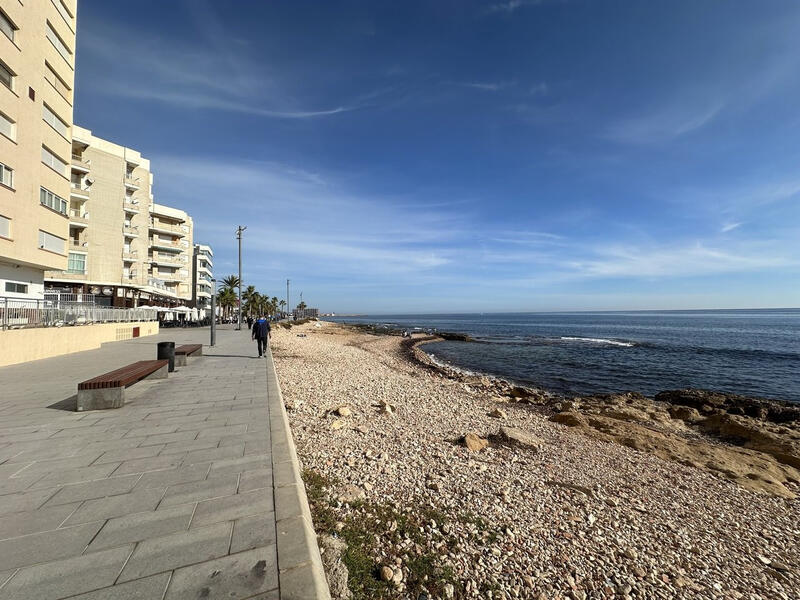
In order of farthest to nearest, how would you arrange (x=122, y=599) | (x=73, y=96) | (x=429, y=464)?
(x=73, y=96) < (x=429, y=464) < (x=122, y=599)

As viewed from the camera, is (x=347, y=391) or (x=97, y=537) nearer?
(x=97, y=537)

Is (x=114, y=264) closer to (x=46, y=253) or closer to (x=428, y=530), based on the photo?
(x=46, y=253)

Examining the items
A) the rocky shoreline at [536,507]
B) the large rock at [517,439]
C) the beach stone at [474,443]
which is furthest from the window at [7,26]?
the large rock at [517,439]

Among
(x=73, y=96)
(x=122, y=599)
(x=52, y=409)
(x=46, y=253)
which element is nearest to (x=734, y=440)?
(x=122, y=599)

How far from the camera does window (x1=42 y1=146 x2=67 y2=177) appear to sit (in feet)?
58.9

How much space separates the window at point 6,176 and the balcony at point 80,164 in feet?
75.3

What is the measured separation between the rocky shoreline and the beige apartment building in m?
34.8

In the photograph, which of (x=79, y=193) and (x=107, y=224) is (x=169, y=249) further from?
(x=79, y=193)

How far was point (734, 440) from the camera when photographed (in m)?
10.8

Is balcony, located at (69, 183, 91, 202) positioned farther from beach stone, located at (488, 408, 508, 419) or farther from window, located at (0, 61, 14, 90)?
beach stone, located at (488, 408, 508, 419)

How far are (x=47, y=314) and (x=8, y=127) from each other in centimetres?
877

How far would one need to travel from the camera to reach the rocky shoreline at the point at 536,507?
3365mm

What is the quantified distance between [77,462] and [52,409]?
3.18 metres

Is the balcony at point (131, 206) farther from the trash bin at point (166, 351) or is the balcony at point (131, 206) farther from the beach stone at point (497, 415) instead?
the beach stone at point (497, 415)
